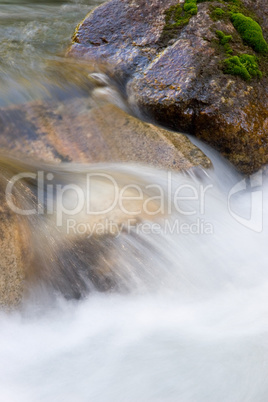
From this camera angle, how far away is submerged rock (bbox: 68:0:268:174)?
5012 millimetres

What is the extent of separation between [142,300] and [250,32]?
4304 mm

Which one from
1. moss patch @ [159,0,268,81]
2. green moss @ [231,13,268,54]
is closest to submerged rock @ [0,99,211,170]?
moss patch @ [159,0,268,81]

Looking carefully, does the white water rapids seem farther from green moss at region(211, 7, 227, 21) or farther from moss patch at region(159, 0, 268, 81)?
green moss at region(211, 7, 227, 21)

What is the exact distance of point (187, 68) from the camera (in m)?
5.18

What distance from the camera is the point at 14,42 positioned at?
675 cm

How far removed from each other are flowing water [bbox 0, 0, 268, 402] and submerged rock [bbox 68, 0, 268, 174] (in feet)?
2.59

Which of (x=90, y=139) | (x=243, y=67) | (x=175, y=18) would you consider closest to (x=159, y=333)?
(x=90, y=139)

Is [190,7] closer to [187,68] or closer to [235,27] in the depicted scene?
[235,27]

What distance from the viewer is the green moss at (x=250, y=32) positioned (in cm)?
580

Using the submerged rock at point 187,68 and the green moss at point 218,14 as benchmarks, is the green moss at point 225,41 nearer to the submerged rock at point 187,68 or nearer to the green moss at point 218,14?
the submerged rock at point 187,68

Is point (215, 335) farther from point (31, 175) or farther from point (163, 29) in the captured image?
point (163, 29)

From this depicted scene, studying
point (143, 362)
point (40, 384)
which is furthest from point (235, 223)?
point (40, 384)

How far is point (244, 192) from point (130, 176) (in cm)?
175

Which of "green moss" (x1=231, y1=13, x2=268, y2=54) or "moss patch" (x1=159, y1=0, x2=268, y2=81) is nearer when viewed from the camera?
"moss patch" (x1=159, y1=0, x2=268, y2=81)
